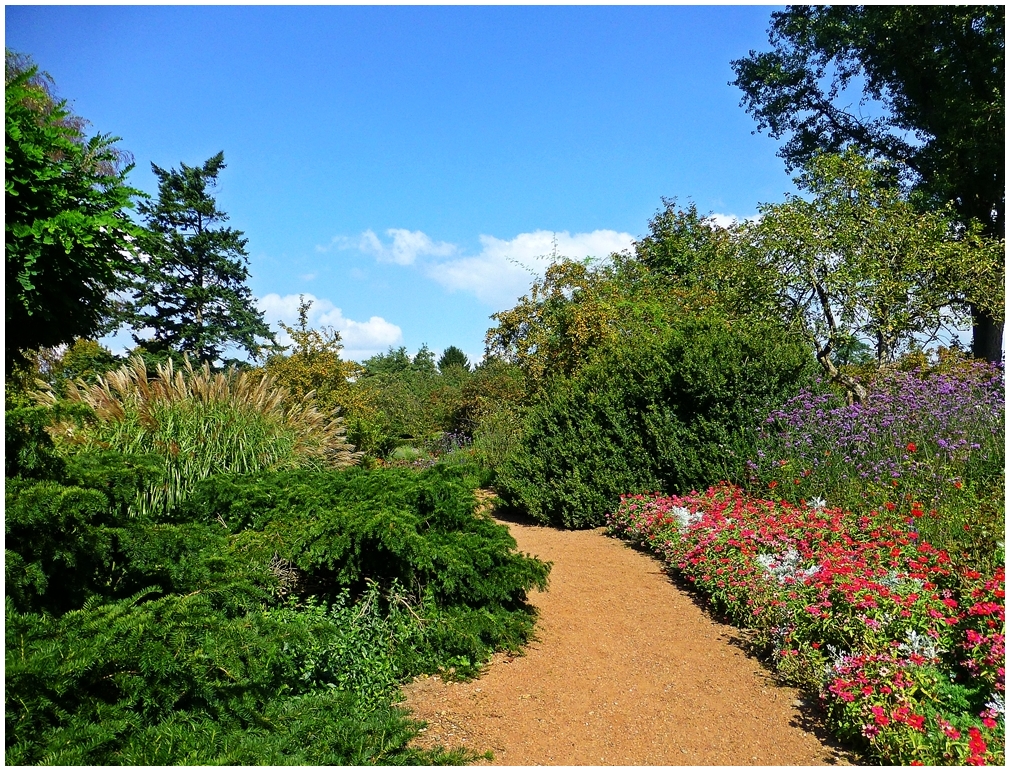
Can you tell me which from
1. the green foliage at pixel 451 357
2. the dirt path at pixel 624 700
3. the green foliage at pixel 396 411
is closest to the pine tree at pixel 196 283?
the green foliage at pixel 396 411

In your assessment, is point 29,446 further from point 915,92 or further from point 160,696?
point 915,92

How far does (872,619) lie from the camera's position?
3.52m

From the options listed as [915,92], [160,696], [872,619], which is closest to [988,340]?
[915,92]

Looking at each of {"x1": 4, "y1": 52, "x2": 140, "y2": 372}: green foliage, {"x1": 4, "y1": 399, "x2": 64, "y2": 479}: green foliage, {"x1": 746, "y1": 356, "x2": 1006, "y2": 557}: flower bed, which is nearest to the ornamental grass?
{"x1": 4, "y1": 52, "x2": 140, "y2": 372}: green foliage

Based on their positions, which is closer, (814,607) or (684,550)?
(814,607)

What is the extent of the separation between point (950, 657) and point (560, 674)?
199cm

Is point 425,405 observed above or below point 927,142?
below

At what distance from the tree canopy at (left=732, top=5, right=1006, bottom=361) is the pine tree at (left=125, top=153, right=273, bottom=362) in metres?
17.0

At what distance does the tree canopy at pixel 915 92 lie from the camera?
12984mm

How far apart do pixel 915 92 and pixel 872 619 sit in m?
15.5

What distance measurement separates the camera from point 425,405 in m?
19.3

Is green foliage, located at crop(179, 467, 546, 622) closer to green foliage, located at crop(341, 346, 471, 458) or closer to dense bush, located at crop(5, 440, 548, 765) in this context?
dense bush, located at crop(5, 440, 548, 765)

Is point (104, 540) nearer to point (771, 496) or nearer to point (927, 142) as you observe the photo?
point (771, 496)

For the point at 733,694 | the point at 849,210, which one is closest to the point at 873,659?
the point at 733,694
